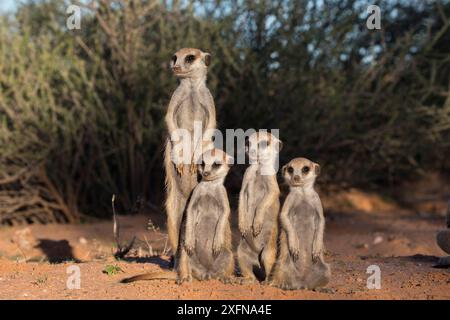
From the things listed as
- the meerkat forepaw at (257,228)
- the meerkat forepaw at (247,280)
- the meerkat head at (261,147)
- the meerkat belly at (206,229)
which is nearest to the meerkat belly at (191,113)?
the meerkat head at (261,147)

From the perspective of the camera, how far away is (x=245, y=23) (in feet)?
32.5

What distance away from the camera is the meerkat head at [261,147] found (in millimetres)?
4805

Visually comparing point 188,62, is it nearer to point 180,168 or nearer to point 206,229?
point 180,168

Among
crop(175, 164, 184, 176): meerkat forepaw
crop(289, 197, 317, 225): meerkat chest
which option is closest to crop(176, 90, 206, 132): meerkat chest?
crop(175, 164, 184, 176): meerkat forepaw

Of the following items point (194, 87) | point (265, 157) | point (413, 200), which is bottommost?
point (413, 200)

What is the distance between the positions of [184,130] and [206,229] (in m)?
0.94

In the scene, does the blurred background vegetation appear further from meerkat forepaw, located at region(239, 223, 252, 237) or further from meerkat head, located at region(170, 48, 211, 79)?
meerkat forepaw, located at region(239, 223, 252, 237)

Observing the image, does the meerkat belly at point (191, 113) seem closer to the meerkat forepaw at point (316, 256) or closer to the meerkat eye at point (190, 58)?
the meerkat eye at point (190, 58)

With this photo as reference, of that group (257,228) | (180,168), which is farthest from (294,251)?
(180,168)

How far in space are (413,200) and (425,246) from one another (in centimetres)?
528

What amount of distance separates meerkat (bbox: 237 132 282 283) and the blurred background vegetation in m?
4.52

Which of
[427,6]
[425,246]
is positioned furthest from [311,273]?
[427,6]

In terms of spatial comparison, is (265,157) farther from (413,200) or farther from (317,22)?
(413,200)

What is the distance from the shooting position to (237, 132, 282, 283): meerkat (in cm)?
479
